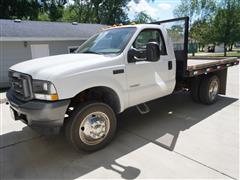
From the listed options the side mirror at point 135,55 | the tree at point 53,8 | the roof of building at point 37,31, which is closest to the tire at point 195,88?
the side mirror at point 135,55

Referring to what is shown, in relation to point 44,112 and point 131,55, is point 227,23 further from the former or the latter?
point 44,112

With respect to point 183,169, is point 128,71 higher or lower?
higher

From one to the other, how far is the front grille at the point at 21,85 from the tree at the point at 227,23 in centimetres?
2665

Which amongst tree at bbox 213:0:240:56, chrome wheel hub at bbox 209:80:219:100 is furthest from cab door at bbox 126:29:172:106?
tree at bbox 213:0:240:56

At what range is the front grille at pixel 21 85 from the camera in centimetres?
314

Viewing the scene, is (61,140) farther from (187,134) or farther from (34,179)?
(187,134)

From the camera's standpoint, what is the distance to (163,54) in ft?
14.5

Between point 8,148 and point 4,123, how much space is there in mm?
1556

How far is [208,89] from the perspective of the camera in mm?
5727

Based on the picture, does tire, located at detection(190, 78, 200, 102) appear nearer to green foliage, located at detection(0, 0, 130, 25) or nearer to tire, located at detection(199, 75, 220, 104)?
tire, located at detection(199, 75, 220, 104)

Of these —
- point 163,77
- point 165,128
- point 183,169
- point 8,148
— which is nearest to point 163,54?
point 163,77

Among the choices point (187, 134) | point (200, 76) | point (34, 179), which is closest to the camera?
point (34, 179)

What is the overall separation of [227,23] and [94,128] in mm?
26736

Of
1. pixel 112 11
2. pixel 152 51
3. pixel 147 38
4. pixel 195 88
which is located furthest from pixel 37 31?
pixel 112 11
